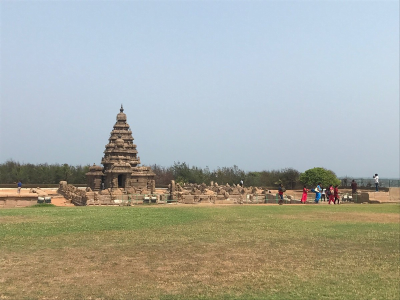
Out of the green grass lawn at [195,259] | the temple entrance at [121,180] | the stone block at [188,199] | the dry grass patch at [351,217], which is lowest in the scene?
the green grass lawn at [195,259]

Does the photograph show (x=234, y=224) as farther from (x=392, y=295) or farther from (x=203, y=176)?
(x=203, y=176)

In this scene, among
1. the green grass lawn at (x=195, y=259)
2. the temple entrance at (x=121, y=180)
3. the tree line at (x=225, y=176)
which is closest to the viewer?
the green grass lawn at (x=195, y=259)

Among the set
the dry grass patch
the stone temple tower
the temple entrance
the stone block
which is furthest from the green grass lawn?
the temple entrance

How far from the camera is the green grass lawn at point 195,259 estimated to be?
305 inches

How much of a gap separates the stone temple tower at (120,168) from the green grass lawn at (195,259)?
26.5m

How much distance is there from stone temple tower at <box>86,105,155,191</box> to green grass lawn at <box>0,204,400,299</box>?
2650 cm

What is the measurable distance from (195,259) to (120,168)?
1316 inches

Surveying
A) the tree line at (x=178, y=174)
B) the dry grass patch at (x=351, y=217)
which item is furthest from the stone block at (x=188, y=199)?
the tree line at (x=178, y=174)

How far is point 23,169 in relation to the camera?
205ft

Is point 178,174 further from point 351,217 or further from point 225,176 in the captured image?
point 351,217

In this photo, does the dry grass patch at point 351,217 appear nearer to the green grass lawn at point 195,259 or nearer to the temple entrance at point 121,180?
the green grass lawn at point 195,259

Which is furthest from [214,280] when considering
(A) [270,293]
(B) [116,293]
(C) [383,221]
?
(C) [383,221]

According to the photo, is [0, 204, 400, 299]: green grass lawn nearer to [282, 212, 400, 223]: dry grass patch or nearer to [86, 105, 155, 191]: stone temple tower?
[282, 212, 400, 223]: dry grass patch

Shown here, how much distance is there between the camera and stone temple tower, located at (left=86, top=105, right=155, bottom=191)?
4234 cm
